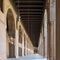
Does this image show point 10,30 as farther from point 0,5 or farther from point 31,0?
point 0,5

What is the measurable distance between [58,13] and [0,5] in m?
9.53

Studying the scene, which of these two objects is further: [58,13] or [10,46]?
[10,46]

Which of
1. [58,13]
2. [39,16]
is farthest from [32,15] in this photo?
[58,13]

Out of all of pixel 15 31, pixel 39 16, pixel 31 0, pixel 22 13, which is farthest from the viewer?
pixel 39 16

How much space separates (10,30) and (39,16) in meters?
5.29

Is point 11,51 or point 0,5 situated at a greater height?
point 0,5

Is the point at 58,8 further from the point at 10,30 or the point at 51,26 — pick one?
the point at 10,30

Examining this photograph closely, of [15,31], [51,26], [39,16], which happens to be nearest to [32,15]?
[39,16]

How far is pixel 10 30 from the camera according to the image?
22344 millimetres

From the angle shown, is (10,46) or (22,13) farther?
(22,13)

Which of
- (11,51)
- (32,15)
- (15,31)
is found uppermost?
(32,15)

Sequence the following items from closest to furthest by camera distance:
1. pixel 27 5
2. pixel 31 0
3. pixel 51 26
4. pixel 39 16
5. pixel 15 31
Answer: pixel 51 26 → pixel 31 0 → pixel 27 5 → pixel 15 31 → pixel 39 16

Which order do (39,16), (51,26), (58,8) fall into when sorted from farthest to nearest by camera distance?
1. (39,16)
2. (51,26)
3. (58,8)

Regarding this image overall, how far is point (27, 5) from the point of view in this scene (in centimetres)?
2103
